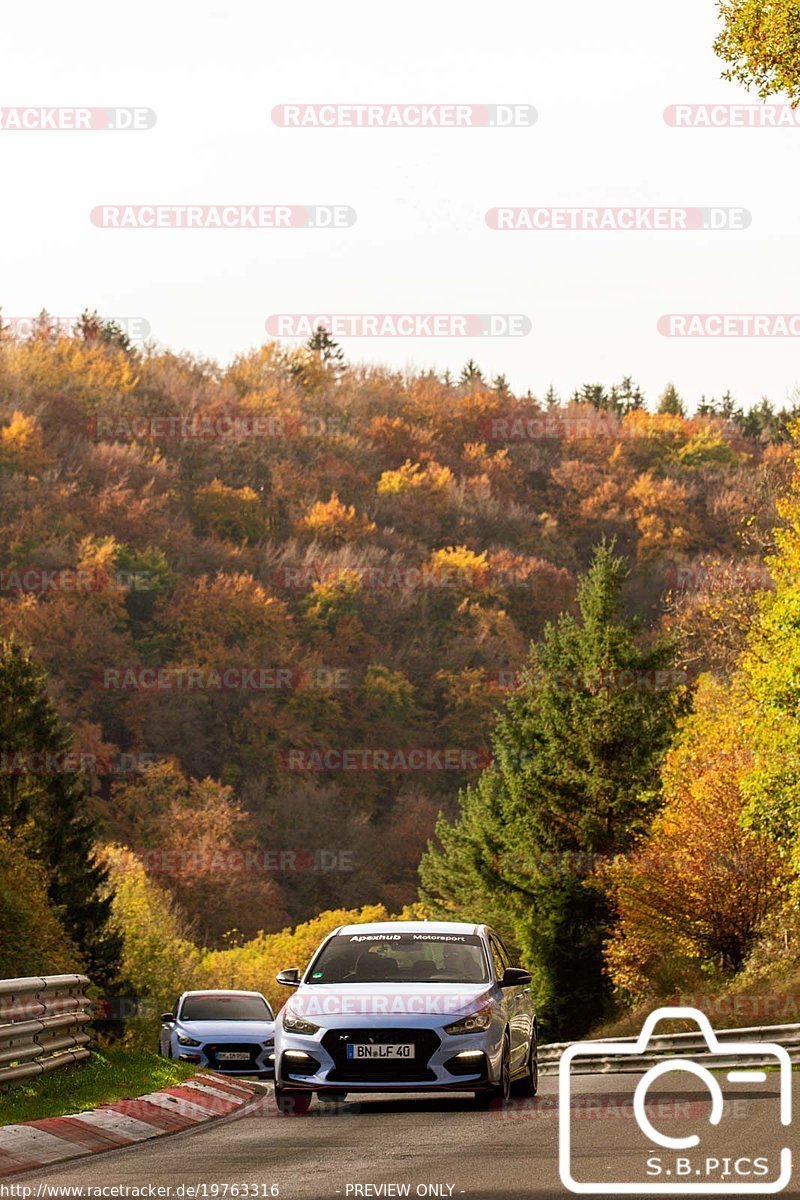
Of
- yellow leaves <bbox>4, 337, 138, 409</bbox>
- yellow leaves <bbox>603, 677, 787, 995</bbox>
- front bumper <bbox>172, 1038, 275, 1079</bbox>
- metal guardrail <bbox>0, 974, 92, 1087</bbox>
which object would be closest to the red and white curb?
metal guardrail <bbox>0, 974, 92, 1087</bbox>

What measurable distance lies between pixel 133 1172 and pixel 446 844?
6560cm

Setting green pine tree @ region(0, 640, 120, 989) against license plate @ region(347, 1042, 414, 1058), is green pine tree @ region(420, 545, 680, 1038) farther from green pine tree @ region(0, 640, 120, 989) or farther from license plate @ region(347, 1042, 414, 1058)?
license plate @ region(347, 1042, 414, 1058)

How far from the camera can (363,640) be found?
134000 mm

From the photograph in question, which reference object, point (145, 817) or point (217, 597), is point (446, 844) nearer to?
point (145, 817)

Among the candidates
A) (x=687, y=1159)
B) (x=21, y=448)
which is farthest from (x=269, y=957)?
(x=687, y=1159)

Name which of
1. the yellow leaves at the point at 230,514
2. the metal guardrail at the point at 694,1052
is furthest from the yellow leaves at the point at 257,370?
the metal guardrail at the point at 694,1052

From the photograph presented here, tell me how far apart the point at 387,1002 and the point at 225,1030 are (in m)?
11.1

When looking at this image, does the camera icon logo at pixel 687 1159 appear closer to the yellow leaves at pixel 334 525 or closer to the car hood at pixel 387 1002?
the car hood at pixel 387 1002

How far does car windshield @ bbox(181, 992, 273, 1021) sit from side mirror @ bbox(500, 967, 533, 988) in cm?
1097

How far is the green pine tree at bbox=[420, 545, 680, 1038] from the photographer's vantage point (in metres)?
56.4

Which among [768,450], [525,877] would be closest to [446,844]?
[525,877]

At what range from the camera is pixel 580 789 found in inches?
2281

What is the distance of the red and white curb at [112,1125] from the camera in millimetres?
11133

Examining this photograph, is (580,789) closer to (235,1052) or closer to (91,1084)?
(235,1052)
